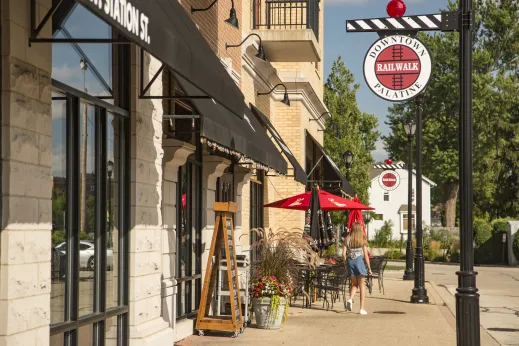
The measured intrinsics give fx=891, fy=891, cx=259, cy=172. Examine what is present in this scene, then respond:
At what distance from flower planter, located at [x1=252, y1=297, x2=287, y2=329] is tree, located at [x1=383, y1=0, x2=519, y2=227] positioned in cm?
5643

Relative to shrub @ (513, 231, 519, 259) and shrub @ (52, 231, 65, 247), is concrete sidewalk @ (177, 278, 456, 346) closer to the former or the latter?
shrub @ (52, 231, 65, 247)

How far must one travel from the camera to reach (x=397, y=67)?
9695 mm

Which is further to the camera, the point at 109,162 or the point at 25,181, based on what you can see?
the point at 109,162

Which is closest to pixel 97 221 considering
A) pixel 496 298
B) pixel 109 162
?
pixel 109 162

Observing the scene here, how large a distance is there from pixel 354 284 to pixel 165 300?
7.04 meters

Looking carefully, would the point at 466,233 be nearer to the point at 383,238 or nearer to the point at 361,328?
the point at 361,328

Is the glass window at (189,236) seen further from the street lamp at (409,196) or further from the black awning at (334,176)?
the black awning at (334,176)

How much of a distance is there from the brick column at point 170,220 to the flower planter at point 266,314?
2.22 metres

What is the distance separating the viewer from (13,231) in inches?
244

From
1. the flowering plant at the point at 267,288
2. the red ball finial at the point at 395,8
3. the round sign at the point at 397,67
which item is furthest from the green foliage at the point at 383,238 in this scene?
the red ball finial at the point at 395,8

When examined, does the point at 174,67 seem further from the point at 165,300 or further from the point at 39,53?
the point at 165,300

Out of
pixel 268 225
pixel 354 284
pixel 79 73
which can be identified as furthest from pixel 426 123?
pixel 79 73

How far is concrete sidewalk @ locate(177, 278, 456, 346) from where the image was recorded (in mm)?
13195

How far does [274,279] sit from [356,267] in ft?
10.9
